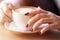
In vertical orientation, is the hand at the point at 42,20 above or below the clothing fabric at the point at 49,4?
below

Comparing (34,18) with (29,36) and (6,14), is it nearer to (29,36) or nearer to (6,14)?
(29,36)

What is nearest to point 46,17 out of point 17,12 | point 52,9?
point 17,12

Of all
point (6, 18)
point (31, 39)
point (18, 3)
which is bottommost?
point (31, 39)

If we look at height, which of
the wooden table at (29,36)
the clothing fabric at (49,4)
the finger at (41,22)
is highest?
the clothing fabric at (49,4)

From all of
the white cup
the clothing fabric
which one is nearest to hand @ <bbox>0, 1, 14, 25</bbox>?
the white cup

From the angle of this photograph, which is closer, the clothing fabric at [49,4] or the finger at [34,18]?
the finger at [34,18]

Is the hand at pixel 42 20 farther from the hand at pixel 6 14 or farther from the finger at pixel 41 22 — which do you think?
the hand at pixel 6 14

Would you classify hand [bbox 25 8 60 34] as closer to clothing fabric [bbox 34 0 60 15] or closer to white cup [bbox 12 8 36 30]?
white cup [bbox 12 8 36 30]

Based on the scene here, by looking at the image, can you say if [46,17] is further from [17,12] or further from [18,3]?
[18,3]

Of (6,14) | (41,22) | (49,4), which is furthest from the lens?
(49,4)

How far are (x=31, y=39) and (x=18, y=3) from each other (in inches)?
13.5

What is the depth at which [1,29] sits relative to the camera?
64 cm

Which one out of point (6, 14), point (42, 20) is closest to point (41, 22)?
point (42, 20)

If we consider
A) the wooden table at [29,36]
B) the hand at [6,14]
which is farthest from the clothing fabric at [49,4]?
the wooden table at [29,36]
